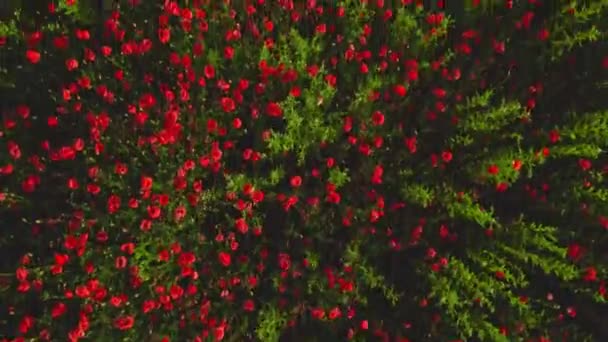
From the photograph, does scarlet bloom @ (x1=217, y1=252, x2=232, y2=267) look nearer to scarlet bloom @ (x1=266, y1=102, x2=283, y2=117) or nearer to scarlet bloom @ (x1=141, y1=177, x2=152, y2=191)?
scarlet bloom @ (x1=141, y1=177, x2=152, y2=191)

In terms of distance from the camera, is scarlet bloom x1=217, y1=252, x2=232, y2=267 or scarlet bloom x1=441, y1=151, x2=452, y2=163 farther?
scarlet bloom x1=441, y1=151, x2=452, y2=163

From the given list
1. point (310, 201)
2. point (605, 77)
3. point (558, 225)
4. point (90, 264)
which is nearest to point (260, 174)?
point (310, 201)

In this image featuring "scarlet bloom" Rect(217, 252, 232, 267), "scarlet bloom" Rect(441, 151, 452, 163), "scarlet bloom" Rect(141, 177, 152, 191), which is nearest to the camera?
"scarlet bloom" Rect(141, 177, 152, 191)

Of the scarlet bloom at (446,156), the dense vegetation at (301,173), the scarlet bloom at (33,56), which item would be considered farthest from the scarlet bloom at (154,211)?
the scarlet bloom at (446,156)

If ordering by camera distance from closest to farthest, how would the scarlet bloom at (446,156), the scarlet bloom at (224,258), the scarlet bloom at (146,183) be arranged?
the scarlet bloom at (146,183), the scarlet bloom at (224,258), the scarlet bloom at (446,156)

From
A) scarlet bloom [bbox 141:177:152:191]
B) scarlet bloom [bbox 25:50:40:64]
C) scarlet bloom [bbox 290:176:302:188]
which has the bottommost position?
scarlet bloom [bbox 290:176:302:188]

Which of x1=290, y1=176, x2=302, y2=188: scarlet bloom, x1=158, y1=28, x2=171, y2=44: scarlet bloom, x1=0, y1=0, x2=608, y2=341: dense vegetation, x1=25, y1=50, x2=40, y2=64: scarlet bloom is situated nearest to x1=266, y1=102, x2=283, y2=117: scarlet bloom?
x1=0, y1=0, x2=608, y2=341: dense vegetation

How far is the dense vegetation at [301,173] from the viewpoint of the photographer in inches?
138

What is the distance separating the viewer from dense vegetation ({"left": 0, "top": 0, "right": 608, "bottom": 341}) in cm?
349

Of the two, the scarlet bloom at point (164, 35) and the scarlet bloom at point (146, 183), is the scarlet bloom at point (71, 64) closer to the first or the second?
the scarlet bloom at point (164, 35)

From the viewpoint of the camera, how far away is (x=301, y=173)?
3691 millimetres

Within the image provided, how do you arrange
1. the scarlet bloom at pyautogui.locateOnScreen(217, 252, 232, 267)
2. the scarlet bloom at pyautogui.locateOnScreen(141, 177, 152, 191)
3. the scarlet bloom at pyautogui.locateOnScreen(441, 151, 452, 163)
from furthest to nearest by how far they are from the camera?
the scarlet bloom at pyautogui.locateOnScreen(441, 151, 452, 163) < the scarlet bloom at pyautogui.locateOnScreen(217, 252, 232, 267) < the scarlet bloom at pyautogui.locateOnScreen(141, 177, 152, 191)

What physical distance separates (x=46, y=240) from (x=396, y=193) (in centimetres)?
158

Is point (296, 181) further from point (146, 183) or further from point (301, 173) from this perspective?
point (146, 183)
